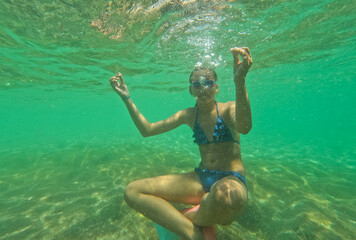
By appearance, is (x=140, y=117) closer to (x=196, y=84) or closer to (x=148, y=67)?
(x=196, y=84)

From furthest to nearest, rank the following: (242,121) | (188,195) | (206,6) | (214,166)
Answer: (206,6), (214,166), (188,195), (242,121)

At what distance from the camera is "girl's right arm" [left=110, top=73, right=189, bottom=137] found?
4520 millimetres

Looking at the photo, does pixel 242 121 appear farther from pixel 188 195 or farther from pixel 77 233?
pixel 77 233

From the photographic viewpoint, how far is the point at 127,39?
11.9 m

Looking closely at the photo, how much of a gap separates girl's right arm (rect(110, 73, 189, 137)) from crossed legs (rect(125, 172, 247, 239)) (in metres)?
1.34

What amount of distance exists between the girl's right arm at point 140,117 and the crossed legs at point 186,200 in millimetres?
1342

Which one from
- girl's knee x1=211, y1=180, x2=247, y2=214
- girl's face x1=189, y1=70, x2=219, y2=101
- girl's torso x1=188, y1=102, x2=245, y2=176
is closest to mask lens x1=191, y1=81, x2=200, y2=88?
girl's face x1=189, y1=70, x2=219, y2=101

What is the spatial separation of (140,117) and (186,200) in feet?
7.30

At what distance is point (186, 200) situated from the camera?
3709mm

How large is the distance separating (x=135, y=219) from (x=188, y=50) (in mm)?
12581

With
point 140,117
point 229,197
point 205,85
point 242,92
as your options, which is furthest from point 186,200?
point 205,85

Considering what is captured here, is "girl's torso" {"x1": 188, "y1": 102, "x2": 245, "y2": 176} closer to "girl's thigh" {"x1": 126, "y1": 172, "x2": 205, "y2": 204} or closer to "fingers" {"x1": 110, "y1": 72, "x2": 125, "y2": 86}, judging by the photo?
"girl's thigh" {"x1": 126, "y1": 172, "x2": 205, "y2": 204}

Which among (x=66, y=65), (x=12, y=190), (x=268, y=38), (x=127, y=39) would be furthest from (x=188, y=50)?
(x=12, y=190)

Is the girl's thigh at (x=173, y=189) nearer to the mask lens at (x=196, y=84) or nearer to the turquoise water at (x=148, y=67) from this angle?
the turquoise water at (x=148, y=67)
